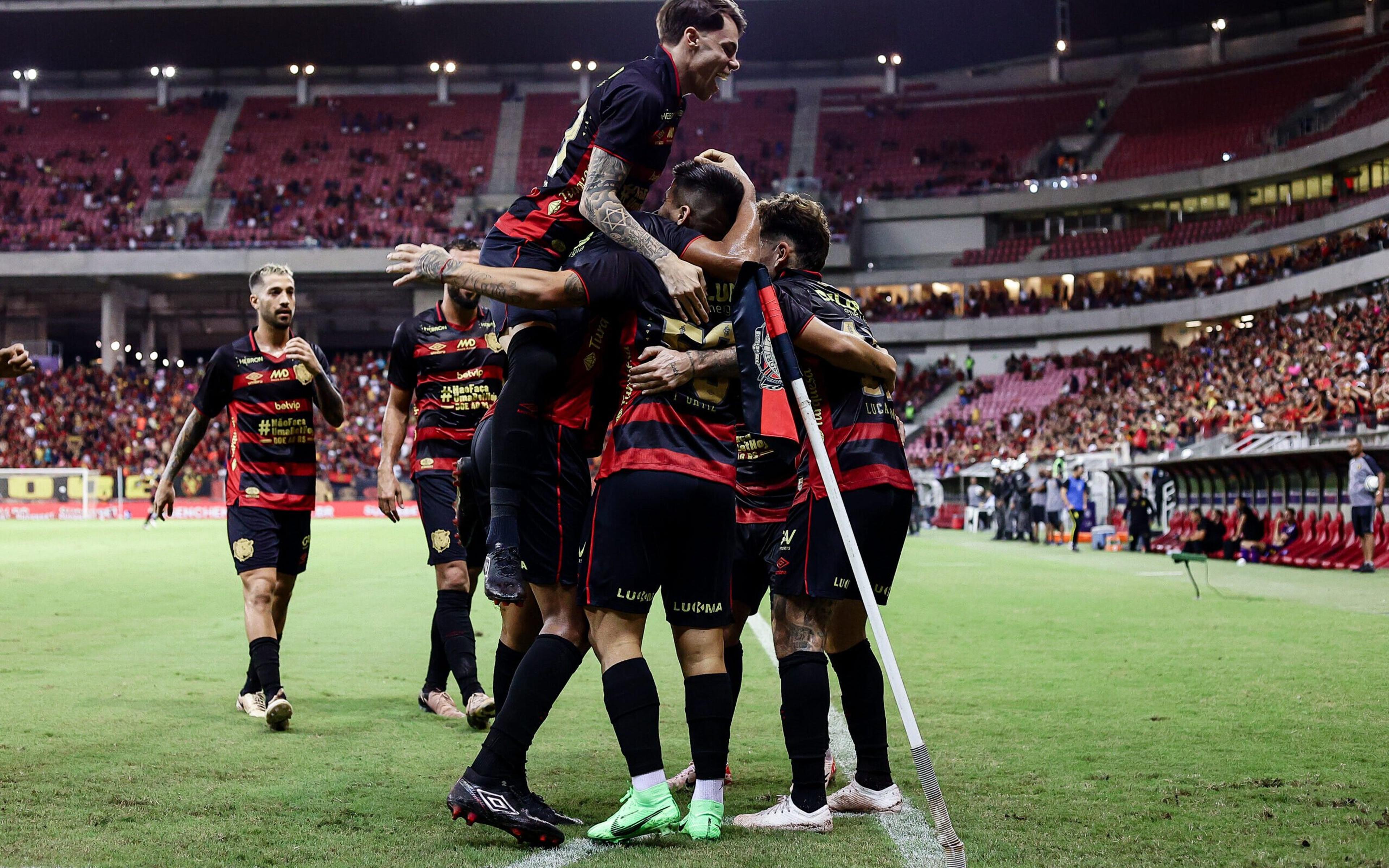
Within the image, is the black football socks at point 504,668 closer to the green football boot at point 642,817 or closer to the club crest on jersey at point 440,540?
the green football boot at point 642,817

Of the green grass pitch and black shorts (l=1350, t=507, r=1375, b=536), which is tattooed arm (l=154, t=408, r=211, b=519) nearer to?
the green grass pitch

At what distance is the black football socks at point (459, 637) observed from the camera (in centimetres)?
669

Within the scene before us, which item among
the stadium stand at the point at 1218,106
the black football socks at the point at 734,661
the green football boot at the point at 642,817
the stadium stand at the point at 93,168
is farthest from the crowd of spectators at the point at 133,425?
the green football boot at the point at 642,817

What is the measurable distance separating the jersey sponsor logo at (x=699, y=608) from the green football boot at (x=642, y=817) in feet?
1.97

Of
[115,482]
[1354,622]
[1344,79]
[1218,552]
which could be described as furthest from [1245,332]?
[115,482]

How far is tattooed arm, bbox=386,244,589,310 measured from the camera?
434cm

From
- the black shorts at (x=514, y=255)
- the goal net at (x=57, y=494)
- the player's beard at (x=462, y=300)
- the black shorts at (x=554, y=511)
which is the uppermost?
the player's beard at (x=462, y=300)

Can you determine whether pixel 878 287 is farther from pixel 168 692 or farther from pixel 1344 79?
pixel 168 692

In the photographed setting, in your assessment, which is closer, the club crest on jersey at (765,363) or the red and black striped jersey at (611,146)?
the club crest on jersey at (765,363)

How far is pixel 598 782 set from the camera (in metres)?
5.19

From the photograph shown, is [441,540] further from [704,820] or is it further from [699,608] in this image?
[704,820]

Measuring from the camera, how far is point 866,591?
13.3 feet

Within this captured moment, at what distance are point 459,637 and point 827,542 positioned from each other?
299 centimetres

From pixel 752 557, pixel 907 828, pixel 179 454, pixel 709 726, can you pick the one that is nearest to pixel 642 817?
pixel 709 726
